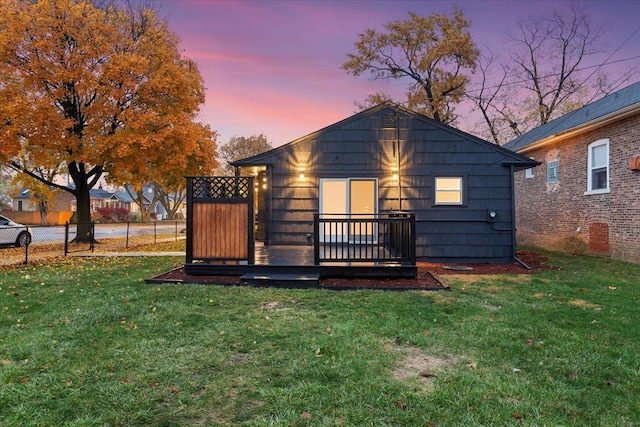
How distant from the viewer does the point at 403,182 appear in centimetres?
993

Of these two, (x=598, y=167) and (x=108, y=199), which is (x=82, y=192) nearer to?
(x=598, y=167)

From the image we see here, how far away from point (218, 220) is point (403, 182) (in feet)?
17.2

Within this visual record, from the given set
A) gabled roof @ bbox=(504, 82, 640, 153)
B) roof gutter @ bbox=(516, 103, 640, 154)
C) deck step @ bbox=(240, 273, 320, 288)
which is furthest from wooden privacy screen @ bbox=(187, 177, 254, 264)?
gabled roof @ bbox=(504, 82, 640, 153)

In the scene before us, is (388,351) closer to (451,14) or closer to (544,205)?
(544,205)

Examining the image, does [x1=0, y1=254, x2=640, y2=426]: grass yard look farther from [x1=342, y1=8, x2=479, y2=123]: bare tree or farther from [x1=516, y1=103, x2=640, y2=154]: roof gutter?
[x1=342, y1=8, x2=479, y2=123]: bare tree

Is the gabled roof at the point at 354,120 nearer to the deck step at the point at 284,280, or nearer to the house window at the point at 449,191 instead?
the house window at the point at 449,191

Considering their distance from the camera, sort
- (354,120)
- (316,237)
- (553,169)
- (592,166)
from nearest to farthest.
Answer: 1. (316,237)
2. (354,120)
3. (592,166)
4. (553,169)

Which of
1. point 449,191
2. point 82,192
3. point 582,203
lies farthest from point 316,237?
point 82,192

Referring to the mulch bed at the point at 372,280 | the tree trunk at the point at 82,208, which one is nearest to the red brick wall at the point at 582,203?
the mulch bed at the point at 372,280

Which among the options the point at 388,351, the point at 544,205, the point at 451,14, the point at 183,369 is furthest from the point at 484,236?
the point at 451,14

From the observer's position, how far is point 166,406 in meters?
2.47

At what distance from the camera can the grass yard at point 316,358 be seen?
2402 millimetres

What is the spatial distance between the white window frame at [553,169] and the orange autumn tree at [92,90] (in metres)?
13.0

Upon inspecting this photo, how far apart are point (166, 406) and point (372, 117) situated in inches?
350
